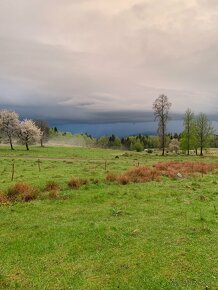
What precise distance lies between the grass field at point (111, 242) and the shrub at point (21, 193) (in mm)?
777

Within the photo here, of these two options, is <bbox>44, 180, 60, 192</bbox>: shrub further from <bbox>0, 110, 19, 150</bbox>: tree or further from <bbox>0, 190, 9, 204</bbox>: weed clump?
<bbox>0, 110, 19, 150</bbox>: tree

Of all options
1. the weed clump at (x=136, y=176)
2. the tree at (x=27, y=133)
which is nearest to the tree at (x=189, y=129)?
the tree at (x=27, y=133)

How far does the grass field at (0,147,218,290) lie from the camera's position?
13.3 metres

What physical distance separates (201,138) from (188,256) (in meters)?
98.5

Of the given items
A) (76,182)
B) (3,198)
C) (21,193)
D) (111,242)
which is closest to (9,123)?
(76,182)

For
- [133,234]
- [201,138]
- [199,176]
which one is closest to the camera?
[133,234]

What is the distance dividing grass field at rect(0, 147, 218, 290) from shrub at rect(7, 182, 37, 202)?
78cm

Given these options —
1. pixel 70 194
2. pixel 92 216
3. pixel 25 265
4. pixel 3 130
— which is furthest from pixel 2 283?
pixel 3 130

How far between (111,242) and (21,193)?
41.1ft

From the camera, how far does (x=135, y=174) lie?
37.2 m

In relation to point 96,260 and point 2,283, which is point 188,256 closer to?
point 96,260

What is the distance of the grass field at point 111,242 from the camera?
524 inches

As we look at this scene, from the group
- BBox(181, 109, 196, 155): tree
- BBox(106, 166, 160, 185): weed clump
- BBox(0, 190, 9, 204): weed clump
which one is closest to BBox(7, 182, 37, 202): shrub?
BBox(0, 190, 9, 204): weed clump

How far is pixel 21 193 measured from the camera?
2753cm
